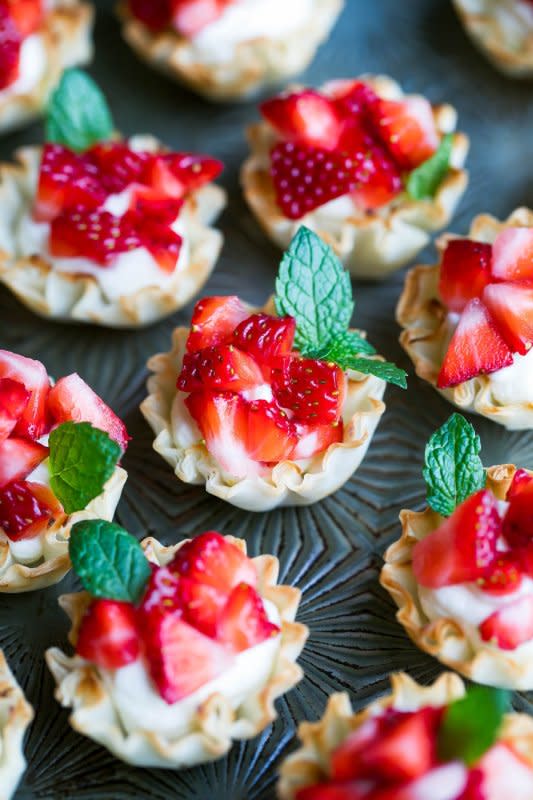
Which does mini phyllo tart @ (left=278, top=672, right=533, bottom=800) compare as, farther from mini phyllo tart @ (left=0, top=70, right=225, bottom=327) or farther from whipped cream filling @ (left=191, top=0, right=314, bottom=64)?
whipped cream filling @ (left=191, top=0, right=314, bottom=64)

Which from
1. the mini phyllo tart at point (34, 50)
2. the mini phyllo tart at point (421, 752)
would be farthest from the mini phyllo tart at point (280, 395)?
the mini phyllo tart at point (34, 50)

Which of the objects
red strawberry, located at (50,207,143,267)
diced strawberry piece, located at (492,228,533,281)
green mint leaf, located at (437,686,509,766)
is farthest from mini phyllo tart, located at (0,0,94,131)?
green mint leaf, located at (437,686,509,766)

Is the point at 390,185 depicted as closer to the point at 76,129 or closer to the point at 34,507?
the point at 76,129

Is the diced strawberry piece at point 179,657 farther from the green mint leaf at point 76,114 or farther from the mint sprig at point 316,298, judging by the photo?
the green mint leaf at point 76,114

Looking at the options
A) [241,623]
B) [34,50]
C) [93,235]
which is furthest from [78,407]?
[34,50]

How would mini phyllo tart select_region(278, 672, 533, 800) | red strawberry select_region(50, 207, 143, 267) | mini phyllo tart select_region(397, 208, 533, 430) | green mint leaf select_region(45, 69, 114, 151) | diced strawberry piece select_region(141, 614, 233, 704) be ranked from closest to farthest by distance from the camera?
mini phyllo tart select_region(278, 672, 533, 800)
diced strawberry piece select_region(141, 614, 233, 704)
mini phyllo tart select_region(397, 208, 533, 430)
red strawberry select_region(50, 207, 143, 267)
green mint leaf select_region(45, 69, 114, 151)

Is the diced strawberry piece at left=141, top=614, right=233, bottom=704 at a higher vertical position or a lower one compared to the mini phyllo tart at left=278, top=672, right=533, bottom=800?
lower

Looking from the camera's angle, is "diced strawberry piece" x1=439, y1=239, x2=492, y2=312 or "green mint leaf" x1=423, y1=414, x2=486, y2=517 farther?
"diced strawberry piece" x1=439, y1=239, x2=492, y2=312
